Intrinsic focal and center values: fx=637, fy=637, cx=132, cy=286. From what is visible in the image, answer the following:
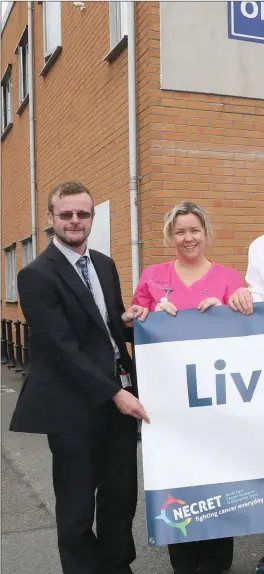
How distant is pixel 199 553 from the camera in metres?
3.26

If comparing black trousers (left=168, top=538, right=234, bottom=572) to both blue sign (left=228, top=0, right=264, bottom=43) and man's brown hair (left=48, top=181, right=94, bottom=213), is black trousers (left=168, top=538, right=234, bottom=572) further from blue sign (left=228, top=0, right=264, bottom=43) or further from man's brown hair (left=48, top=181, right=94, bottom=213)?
blue sign (left=228, top=0, right=264, bottom=43)

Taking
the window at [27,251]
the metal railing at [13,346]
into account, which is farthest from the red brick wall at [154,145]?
the metal railing at [13,346]

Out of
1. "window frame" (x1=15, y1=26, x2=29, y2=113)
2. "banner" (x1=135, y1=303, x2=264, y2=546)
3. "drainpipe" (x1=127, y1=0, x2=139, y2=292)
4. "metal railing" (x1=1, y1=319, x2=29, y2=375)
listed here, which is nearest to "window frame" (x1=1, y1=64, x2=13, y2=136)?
"window frame" (x1=15, y1=26, x2=29, y2=113)

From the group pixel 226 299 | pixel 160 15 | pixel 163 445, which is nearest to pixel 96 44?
pixel 160 15

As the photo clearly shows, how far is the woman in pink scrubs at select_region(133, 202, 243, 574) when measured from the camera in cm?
310

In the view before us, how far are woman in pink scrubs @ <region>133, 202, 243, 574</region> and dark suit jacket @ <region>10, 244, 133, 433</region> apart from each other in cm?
38

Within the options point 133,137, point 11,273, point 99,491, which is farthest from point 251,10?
point 11,273

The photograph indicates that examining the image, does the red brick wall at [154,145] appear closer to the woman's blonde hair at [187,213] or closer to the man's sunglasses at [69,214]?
the woman's blonde hair at [187,213]

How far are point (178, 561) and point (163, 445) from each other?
0.69 m

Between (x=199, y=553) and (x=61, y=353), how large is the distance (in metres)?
1.35

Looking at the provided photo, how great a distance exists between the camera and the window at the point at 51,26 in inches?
378

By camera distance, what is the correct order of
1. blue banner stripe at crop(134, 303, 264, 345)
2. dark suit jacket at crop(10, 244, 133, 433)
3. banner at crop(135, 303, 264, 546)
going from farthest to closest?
blue banner stripe at crop(134, 303, 264, 345)
banner at crop(135, 303, 264, 546)
dark suit jacket at crop(10, 244, 133, 433)

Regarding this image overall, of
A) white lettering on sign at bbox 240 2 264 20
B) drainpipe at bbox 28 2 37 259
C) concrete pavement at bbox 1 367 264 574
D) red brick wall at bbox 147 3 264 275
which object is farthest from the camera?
drainpipe at bbox 28 2 37 259

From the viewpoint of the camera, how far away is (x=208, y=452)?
2.93 metres
